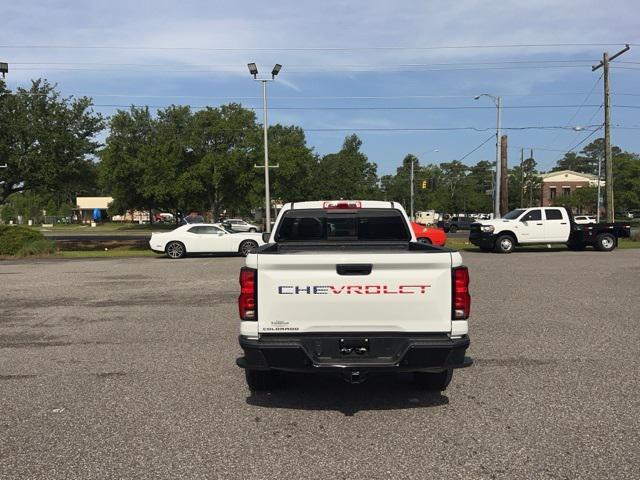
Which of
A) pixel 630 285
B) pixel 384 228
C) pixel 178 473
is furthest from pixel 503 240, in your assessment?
pixel 178 473

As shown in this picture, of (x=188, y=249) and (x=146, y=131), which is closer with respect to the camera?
(x=188, y=249)

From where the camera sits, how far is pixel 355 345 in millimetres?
4473

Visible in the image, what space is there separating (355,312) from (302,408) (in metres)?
1.12

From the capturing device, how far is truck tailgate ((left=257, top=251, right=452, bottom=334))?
4.44 m

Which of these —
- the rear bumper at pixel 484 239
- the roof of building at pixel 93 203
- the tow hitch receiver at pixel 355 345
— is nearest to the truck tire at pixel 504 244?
the rear bumper at pixel 484 239

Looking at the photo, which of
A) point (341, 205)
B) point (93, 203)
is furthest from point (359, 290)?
point (93, 203)

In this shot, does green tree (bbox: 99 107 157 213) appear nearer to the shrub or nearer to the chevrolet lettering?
the shrub

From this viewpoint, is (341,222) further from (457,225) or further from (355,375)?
(457,225)

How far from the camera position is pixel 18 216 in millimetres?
106375

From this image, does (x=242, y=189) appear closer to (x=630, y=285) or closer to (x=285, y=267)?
(x=630, y=285)

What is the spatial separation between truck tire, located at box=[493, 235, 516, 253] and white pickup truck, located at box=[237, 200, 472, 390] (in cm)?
2020

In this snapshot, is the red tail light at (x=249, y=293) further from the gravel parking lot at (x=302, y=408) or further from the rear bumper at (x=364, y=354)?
the gravel parking lot at (x=302, y=408)

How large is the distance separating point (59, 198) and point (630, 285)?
26.0 meters

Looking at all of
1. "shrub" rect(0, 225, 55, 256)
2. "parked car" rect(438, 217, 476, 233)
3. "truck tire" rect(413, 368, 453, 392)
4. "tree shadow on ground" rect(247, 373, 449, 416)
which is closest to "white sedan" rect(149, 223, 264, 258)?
"shrub" rect(0, 225, 55, 256)
